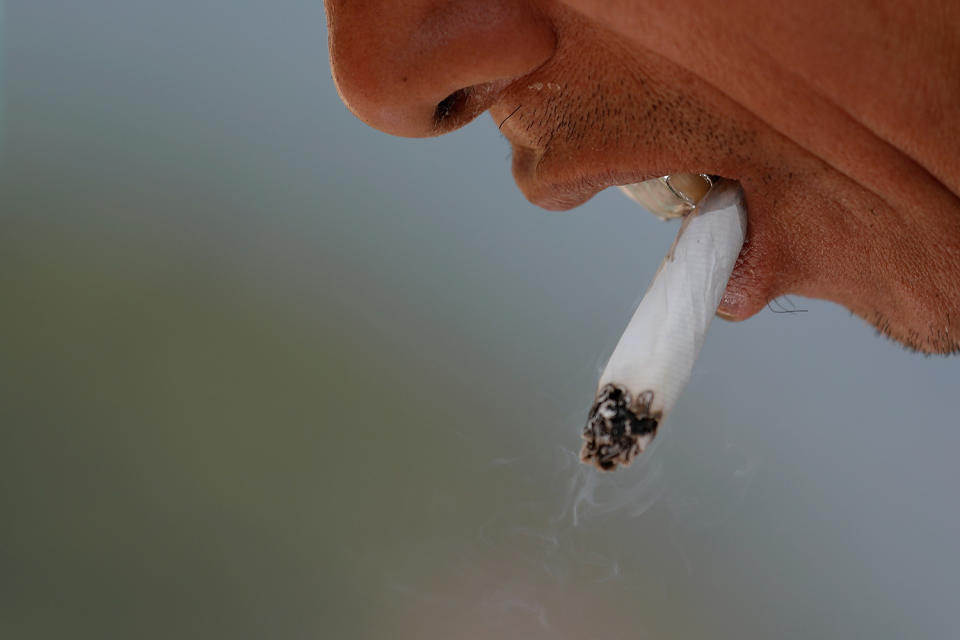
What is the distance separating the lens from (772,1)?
0.76 feet

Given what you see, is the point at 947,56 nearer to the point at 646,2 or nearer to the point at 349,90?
the point at 646,2

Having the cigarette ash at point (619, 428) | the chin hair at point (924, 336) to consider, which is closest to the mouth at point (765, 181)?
the chin hair at point (924, 336)

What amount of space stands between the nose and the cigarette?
101 millimetres

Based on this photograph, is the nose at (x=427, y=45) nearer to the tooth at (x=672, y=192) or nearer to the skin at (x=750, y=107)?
the skin at (x=750, y=107)

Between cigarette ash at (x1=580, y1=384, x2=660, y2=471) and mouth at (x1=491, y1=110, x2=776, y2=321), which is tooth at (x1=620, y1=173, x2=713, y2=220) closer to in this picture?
mouth at (x1=491, y1=110, x2=776, y2=321)

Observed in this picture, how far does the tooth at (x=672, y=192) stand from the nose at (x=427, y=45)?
11cm

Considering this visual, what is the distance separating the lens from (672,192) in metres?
0.41

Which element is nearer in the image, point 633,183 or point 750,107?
point 750,107

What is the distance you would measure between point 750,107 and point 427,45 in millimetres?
113

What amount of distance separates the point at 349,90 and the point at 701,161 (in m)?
0.14

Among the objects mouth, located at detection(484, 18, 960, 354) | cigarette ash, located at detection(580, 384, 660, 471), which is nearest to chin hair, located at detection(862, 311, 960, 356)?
mouth, located at detection(484, 18, 960, 354)

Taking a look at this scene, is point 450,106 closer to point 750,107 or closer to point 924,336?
point 750,107

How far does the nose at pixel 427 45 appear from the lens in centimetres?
27

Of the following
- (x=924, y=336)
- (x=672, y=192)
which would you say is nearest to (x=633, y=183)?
(x=672, y=192)
